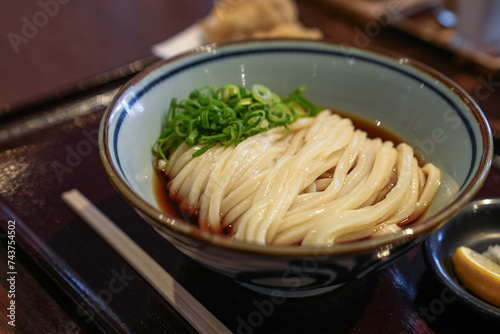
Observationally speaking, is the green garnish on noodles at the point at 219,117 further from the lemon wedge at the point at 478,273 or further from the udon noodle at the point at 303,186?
the lemon wedge at the point at 478,273

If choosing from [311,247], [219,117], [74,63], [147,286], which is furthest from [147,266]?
[74,63]

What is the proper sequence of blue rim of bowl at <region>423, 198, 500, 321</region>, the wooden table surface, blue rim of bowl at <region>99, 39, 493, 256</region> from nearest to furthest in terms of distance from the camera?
1. blue rim of bowl at <region>99, 39, 493, 256</region>
2. blue rim of bowl at <region>423, 198, 500, 321</region>
3. the wooden table surface

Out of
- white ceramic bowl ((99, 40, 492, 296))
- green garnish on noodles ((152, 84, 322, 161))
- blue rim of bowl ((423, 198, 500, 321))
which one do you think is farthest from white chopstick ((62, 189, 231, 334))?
blue rim of bowl ((423, 198, 500, 321))

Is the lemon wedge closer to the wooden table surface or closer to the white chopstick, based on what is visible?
the wooden table surface

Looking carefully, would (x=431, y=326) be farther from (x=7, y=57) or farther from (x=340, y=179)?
(x=7, y=57)

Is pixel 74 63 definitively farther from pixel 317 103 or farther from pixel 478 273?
pixel 478 273

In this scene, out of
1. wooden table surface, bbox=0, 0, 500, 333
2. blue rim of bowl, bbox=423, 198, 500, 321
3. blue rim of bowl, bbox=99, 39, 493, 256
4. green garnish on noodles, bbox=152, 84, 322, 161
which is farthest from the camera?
green garnish on noodles, bbox=152, 84, 322, 161

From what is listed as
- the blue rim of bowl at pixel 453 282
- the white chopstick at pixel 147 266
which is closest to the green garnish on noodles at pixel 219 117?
the white chopstick at pixel 147 266
